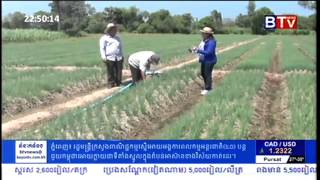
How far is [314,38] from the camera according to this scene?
3676 mm

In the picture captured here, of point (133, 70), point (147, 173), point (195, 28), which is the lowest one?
point (147, 173)

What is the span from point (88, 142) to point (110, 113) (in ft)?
2.40

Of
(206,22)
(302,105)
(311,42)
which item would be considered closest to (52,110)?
(206,22)

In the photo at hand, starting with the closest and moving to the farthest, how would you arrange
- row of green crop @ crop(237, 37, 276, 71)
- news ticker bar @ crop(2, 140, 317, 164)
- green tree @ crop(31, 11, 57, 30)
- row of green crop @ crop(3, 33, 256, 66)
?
news ticker bar @ crop(2, 140, 317, 164) → green tree @ crop(31, 11, 57, 30) → row of green crop @ crop(3, 33, 256, 66) → row of green crop @ crop(237, 37, 276, 71)

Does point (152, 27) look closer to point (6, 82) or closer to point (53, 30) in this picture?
point (53, 30)

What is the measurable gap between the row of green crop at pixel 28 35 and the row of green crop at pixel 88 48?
0.04 meters

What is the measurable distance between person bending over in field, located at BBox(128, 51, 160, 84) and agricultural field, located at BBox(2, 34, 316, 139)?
0.22ft

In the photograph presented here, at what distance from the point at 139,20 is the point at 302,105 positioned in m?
1.52

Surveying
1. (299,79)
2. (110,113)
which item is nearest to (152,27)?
(110,113)

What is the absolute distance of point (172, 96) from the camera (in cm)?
535

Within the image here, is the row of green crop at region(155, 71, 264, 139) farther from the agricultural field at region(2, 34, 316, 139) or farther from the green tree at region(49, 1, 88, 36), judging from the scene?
the green tree at region(49, 1, 88, 36)

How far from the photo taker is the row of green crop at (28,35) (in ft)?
12.5

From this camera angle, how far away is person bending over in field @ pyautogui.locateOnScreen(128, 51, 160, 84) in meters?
4.64

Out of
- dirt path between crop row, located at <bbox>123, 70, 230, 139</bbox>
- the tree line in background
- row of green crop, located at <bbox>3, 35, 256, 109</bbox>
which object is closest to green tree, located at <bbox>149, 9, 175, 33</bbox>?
Result: the tree line in background
